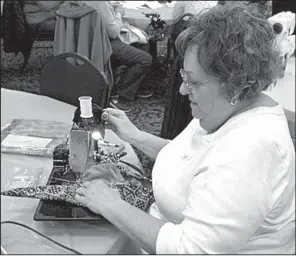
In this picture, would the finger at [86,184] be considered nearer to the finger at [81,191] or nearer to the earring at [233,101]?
the finger at [81,191]

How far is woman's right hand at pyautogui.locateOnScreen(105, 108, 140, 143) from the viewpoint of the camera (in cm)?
125

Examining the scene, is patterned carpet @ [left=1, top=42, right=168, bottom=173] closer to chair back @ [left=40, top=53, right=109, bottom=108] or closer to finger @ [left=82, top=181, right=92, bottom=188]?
chair back @ [left=40, top=53, right=109, bottom=108]

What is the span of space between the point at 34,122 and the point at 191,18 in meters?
0.65

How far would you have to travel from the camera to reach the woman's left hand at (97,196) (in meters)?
0.92

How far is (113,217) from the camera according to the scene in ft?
2.99

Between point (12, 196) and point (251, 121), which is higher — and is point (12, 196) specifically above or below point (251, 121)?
below

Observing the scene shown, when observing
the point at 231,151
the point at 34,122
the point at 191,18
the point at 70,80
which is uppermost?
the point at 191,18

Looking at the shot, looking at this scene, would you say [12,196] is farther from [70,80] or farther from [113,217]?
[70,80]

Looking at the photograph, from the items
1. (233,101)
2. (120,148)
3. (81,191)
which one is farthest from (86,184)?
(233,101)

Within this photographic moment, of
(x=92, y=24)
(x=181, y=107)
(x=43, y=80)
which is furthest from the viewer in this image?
(x=43, y=80)

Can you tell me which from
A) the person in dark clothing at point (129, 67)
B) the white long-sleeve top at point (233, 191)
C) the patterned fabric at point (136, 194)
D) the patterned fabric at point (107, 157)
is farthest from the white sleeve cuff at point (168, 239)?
the person in dark clothing at point (129, 67)

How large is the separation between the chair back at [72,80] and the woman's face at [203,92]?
0.95 feet

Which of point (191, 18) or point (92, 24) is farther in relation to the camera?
point (92, 24)

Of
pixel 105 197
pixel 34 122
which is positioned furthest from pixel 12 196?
pixel 34 122
